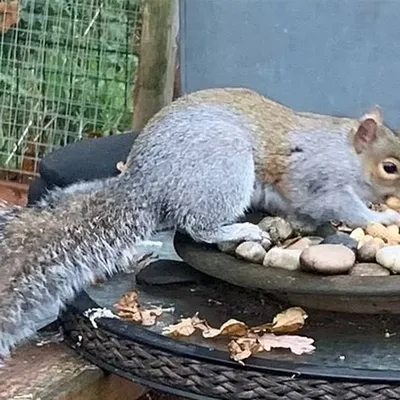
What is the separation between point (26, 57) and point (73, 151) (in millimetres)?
1410

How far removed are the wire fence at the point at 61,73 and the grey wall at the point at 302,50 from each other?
0.89m

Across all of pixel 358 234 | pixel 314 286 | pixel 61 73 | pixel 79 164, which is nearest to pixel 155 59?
pixel 61 73

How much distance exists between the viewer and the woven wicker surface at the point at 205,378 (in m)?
1.12

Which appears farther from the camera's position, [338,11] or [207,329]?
[338,11]

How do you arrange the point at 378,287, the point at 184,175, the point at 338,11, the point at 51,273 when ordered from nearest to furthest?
the point at 378,287, the point at 51,273, the point at 184,175, the point at 338,11

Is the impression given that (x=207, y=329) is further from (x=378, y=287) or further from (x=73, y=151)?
(x=73, y=151)

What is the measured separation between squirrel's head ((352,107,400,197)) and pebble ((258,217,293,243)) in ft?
0.52

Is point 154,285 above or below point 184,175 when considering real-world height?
below

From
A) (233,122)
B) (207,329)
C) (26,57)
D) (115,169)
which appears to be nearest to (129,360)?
(207,329)

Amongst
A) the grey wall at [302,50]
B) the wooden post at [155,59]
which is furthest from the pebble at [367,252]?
the wooden post at [155,59]

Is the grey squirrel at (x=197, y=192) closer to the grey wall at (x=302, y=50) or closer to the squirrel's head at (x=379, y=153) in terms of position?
the squirrel's head at (x=379, y=153)

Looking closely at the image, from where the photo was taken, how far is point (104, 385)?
1350 millimetres

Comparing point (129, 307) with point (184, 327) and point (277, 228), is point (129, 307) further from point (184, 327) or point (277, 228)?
point (277, 228)

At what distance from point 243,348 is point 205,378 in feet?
0.17
